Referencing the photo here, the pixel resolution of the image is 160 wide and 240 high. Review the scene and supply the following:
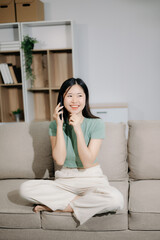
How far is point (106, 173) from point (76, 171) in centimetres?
31

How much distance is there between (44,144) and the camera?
6.58 ft

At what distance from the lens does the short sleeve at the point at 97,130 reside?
5.57ft

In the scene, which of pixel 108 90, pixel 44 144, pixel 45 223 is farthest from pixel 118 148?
pixel 108 90

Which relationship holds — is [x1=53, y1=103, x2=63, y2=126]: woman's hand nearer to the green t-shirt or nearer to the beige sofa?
the green t-shirt

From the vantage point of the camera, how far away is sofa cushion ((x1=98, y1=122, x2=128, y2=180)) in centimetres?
192

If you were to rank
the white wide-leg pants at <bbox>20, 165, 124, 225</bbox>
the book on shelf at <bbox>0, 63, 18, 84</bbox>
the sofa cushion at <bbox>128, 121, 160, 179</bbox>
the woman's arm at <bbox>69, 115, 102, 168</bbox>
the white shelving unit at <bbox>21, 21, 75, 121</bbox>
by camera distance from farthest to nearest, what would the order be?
1. the white shelving unit at <bbox>21, 21, 75, 121</bbox>
2. the book on shelf at <bbox>0, 63, 18, 84</bbox>
3. the sofa cushion at <bbox>128, 121, 160, 179</bbox>
4. the woman's arm at <bbox>69, 115, 102, 168</bbox>
5. the white wide-leg pants at <bbox>20, 165, 124, 225</bbox>

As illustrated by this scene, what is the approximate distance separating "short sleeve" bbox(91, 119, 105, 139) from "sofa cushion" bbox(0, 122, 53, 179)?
17.4 inches

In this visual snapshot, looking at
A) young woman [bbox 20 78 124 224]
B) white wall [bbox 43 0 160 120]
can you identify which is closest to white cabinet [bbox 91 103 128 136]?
white wall [bbox 43 0 160 120]

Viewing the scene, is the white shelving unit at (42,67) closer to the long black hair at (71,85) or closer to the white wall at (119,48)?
the white wall at (119,48)

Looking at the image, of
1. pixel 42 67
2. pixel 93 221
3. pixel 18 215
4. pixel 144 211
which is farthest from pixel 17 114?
pixel 144 211

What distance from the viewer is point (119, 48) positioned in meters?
3.81

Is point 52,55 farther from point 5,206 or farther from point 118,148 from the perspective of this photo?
point 5,206

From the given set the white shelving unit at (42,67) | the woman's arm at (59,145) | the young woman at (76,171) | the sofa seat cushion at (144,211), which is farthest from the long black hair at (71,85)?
the white shelving unit at (42,67)

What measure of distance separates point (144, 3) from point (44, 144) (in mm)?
2679
